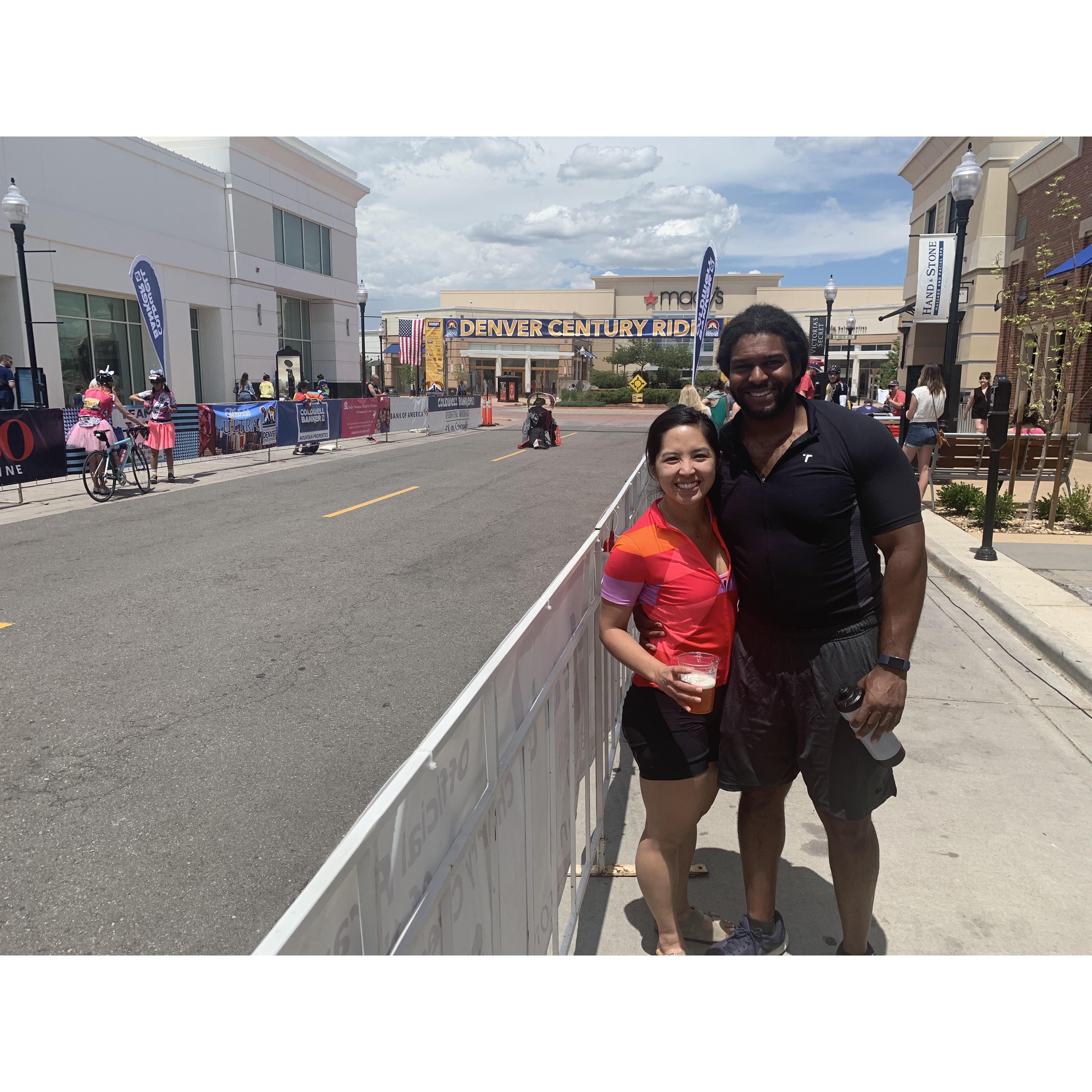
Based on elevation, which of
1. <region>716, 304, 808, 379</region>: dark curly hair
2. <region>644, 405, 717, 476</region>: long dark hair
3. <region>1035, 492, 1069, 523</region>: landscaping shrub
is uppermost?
<region>716, 304, 808, 379</region>: dark curly hair

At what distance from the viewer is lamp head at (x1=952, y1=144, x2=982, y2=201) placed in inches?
472

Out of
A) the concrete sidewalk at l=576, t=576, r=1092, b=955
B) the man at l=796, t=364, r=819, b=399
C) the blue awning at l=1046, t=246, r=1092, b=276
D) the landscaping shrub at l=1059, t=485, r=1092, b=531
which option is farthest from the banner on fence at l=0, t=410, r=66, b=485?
the blue awning at l=1046, t=246, r=1092, b=276

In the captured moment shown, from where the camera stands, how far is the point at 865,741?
2562mm

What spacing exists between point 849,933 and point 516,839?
4.12 feet

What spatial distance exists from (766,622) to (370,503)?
11040 mm

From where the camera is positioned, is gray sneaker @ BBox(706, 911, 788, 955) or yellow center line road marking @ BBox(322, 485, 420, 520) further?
yellow center line road marking @ BBox(322, 485, 420, 520)

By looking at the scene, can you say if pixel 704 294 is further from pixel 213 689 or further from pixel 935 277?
pixel 213 689

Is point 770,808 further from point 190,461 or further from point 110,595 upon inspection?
point 190,461

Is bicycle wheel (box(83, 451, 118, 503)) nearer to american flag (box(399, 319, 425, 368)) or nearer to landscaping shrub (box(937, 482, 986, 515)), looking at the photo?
landscaping shrub (box(937, 482, 986, 515))

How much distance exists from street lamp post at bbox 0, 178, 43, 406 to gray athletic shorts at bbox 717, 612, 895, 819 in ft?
64.4

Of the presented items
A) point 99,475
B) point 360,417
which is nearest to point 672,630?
point 99,475

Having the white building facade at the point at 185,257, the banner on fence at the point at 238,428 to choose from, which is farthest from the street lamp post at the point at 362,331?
the banner on fence at the point at 238,428

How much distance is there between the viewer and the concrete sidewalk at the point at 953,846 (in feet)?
9.92

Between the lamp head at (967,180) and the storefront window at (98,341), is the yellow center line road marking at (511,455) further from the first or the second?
the lamp head at (967,180)
